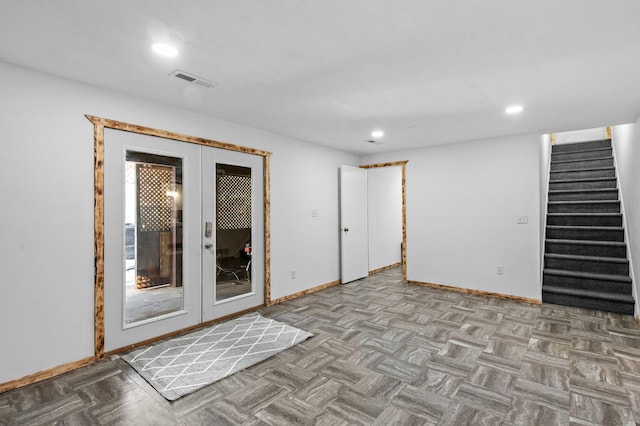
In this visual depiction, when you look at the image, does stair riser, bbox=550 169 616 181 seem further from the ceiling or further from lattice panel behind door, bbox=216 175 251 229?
lattice panel behind door, bbox=216 175 251 229

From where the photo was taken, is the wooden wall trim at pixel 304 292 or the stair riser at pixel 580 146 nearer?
the wooden wall trim at pixel 304 292

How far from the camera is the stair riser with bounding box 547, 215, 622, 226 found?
16.1ft

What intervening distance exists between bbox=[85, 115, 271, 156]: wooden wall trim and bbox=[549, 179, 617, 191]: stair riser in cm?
527

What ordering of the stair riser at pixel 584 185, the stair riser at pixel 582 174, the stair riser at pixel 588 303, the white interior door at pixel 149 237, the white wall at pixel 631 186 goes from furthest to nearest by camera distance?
the stair riser at pixel 582 174
the stair riser at pixel 584 185
the stair riser at pixel 588 303
the white wall at pixel 631 186
the white interior door at pixel 149 237

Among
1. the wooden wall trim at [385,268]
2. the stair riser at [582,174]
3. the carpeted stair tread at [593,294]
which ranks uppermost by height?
the stair riser at [582,174]

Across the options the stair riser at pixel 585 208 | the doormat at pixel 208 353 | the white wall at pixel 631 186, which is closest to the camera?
the doormat at pixel 208 353

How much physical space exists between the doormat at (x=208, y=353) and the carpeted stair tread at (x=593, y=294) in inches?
139

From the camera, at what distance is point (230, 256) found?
3957mm

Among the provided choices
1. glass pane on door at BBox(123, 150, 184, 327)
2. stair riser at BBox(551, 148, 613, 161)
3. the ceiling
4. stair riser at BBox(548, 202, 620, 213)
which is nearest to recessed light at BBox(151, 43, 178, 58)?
the ceiling

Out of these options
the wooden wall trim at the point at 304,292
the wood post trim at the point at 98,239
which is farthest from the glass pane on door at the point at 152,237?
the wooden wall trim at the point at 304,292

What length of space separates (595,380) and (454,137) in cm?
329

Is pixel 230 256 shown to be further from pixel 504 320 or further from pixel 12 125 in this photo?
pixel 504 320

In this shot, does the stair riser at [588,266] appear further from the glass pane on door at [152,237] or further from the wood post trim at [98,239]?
the wood post trim at [98,239]

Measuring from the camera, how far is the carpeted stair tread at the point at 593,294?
402 centimetres
